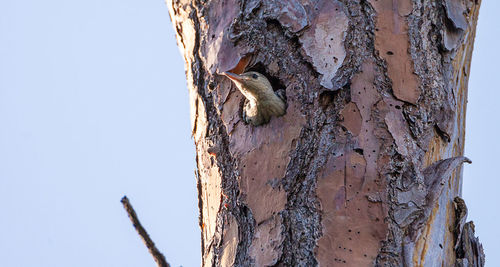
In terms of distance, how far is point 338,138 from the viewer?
1.99 meters

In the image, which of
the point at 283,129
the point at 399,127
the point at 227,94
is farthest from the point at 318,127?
the point at 227,94

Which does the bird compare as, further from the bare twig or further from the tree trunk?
the bare twig

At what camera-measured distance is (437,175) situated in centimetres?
199

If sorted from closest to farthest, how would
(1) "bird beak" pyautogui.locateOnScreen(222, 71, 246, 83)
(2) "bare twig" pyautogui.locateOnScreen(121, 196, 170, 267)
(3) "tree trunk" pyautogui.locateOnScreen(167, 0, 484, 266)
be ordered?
(3) "tree trunk" pyautogui.locateOnScreen(167, 0, 484, 266) < (2) "bare twig" pyautogui.locateOnScreen(121, 196, 170, 267) < (1) "bird beak" pyautogui.locateOnScreen(222, 71, 246, 83)

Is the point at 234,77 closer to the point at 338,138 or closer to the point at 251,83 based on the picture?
the point at 251,83

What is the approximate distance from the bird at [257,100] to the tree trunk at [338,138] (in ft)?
0.09

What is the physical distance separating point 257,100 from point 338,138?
289 mm

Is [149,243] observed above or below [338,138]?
below

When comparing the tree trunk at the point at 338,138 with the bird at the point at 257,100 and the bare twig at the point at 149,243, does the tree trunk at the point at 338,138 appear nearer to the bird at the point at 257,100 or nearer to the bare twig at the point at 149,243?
the bird at the point at 257,100

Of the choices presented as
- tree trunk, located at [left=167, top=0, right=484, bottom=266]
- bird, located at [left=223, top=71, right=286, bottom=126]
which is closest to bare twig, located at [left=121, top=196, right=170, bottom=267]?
tree trunk, located at [left=167, top=0, right=484, bottom=266]

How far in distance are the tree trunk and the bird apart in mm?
27

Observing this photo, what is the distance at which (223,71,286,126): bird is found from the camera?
2059 millimetres

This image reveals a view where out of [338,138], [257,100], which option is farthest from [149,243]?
[338,138]

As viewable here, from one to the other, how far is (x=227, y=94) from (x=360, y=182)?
61 centimetres
